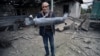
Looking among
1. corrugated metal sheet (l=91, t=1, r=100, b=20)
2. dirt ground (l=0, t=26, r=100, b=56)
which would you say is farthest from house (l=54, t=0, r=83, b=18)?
dirt ground (l=0, t=26, r=100, b=56)

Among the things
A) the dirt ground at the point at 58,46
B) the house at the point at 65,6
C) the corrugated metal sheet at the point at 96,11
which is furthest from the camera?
the house at the point at 65,6

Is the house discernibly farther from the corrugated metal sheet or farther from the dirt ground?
the dirt ground

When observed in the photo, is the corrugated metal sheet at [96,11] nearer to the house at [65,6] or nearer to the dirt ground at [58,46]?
the dirt ground at [58,46]

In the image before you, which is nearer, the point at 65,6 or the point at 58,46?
the point at 58,46

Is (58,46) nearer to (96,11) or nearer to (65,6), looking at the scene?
(96,11)

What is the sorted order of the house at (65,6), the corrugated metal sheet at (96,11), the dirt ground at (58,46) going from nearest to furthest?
the dirt ground at (58,46), the corrugated metal sheet at (96,11), the house at (65,6)

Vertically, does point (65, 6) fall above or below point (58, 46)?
above

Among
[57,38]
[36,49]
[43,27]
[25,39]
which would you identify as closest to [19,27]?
[25,39]

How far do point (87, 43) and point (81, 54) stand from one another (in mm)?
1395

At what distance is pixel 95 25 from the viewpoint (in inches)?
405

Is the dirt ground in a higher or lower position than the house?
lower

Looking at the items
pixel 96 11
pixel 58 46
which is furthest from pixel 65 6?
pixel 58 46

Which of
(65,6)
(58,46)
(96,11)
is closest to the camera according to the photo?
(58,46)

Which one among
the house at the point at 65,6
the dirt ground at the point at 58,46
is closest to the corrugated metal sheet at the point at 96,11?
the dirt ground at the point at 58,46
